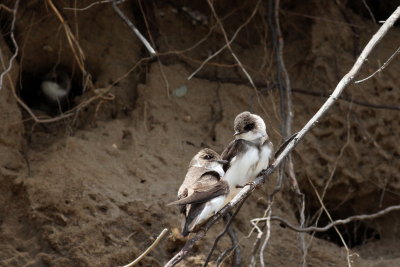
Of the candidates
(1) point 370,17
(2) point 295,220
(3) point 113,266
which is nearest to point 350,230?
(2) point 295,220

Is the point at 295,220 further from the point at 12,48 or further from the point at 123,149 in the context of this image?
the point at 12,48

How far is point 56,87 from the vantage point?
16.5ft

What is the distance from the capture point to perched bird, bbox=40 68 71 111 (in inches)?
197

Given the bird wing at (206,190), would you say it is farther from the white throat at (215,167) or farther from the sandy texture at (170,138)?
the sandy texture at (170,138)

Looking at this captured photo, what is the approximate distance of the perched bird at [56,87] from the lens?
5016 millimetres

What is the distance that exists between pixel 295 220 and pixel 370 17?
1.68m

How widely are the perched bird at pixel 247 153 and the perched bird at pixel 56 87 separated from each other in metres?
1.48

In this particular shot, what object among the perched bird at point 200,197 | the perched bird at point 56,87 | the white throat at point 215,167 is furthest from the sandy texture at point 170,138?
the perched bird at point 200,197

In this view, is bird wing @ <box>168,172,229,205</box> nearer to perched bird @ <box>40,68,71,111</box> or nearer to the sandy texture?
the sandy texture

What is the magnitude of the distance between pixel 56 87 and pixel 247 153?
1.64 metres

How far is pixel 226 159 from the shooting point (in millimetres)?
4043

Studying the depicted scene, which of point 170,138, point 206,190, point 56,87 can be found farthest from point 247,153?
point 56,87

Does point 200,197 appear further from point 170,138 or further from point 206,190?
point 170,138

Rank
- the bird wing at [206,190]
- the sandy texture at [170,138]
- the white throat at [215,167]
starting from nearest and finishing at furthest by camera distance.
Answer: the bird wing at [206,190], the white throat at [215,167], the sandy texture at [170,138]
